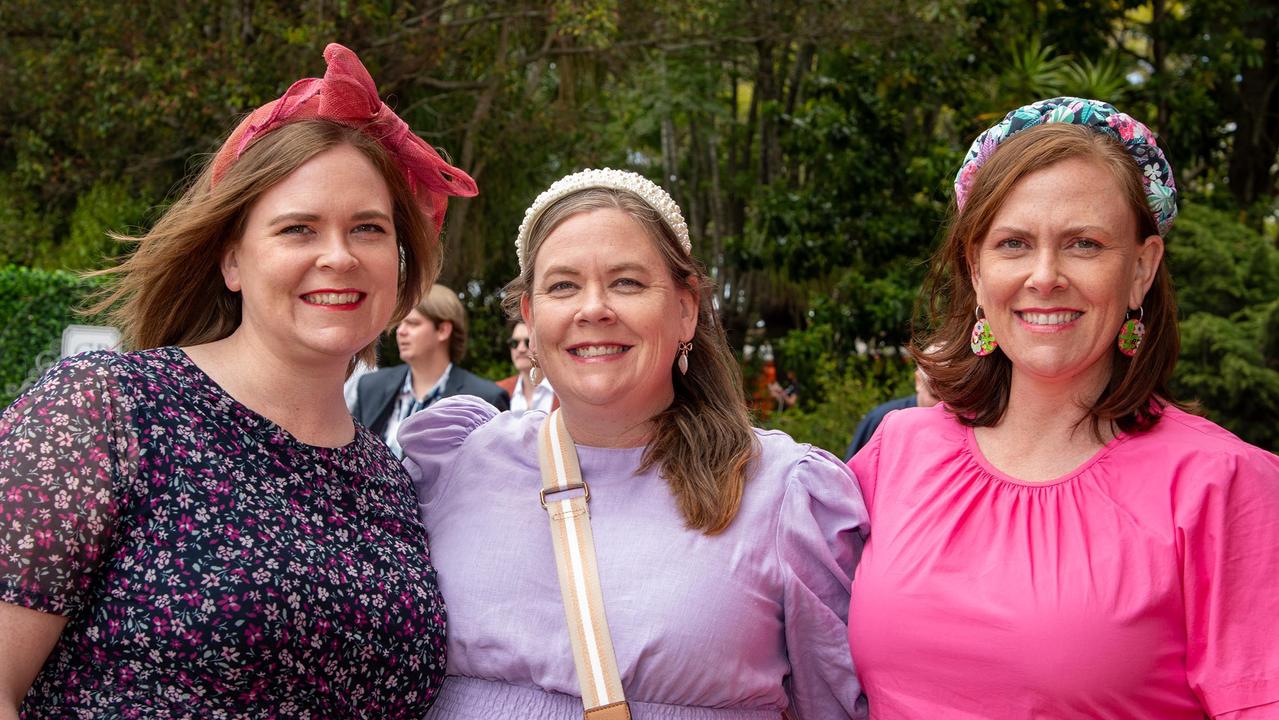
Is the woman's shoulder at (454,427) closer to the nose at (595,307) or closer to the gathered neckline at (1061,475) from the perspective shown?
the nose at (595,307)

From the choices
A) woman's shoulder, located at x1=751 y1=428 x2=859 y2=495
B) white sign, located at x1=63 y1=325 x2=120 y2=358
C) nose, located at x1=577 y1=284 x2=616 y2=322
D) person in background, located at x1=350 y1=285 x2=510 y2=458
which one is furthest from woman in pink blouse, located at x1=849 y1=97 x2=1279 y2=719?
white sign, located at x1=63 y1=325 x2=120 y2=358

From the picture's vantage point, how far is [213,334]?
2.73 meters

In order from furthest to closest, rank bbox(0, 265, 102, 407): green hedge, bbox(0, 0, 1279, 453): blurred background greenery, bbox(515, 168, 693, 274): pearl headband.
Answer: bbox(0, 0, 1279, 453): blurred background greenery → bbox(0, 265, 102, 407): green hedge → bbox(515, 168, 693, 274): pearl headband

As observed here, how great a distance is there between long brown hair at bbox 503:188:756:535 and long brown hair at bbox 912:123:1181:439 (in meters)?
0.55

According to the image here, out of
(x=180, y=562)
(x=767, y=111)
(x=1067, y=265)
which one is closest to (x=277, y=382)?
(x=180, y=562)

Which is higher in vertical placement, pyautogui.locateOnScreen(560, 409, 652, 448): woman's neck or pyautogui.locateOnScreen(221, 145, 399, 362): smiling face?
pyautogui.locateOnScreen(221, 145, 399, 362): smiling face

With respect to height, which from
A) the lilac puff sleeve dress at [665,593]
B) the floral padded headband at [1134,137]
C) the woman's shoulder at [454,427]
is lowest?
the lilac puff sleeve dress at [665,593]

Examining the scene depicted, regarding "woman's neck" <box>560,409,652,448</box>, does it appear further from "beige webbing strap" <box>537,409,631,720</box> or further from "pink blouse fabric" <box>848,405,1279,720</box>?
"pink blouse fabric" <box>848,405,1279,720</box>

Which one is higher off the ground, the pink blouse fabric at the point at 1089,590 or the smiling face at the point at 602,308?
the smiling face at the point at 602,308

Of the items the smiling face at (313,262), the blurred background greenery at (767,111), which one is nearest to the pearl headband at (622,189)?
the smiling face at (313,262)

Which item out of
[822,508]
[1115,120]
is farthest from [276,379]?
[1115,120]

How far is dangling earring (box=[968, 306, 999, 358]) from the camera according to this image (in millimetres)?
2740

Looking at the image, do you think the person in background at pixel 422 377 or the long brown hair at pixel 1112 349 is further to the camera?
the person in background at pixel 422 377

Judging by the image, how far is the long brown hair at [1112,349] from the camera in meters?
2.49
